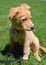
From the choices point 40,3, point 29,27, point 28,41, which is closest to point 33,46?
point 28,41

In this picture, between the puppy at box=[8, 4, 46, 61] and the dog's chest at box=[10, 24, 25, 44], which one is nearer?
the puppy at box=[8, 4, 46, 61]

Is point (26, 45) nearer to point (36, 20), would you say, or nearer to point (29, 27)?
point (29, 27)

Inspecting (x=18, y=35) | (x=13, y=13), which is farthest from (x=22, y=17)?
(x=18, y=35)

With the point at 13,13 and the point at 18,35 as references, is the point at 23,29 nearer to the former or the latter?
the point at 18,35

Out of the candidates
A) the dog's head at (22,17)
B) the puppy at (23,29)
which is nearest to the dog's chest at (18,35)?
the puppy at (23,29)

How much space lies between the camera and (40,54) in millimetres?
5113

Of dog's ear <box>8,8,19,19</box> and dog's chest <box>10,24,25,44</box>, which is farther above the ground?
dog's ear <box>8,8,19,19</box>

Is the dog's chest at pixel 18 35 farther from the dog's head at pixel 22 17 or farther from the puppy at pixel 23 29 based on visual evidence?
the dog's head at pixel 22 17

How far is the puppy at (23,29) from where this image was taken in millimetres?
4621

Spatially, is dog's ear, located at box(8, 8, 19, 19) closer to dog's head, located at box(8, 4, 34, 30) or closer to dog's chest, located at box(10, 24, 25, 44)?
dog's head, located at box(8, 4, 34, 30)

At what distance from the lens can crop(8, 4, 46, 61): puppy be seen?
4.62m

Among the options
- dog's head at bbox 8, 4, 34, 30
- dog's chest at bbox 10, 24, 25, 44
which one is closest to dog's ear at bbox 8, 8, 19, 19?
dog's head at bbox 8, 4, 34, 30

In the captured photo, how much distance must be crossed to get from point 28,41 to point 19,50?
0.38m

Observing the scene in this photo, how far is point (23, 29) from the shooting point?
15.6ft
